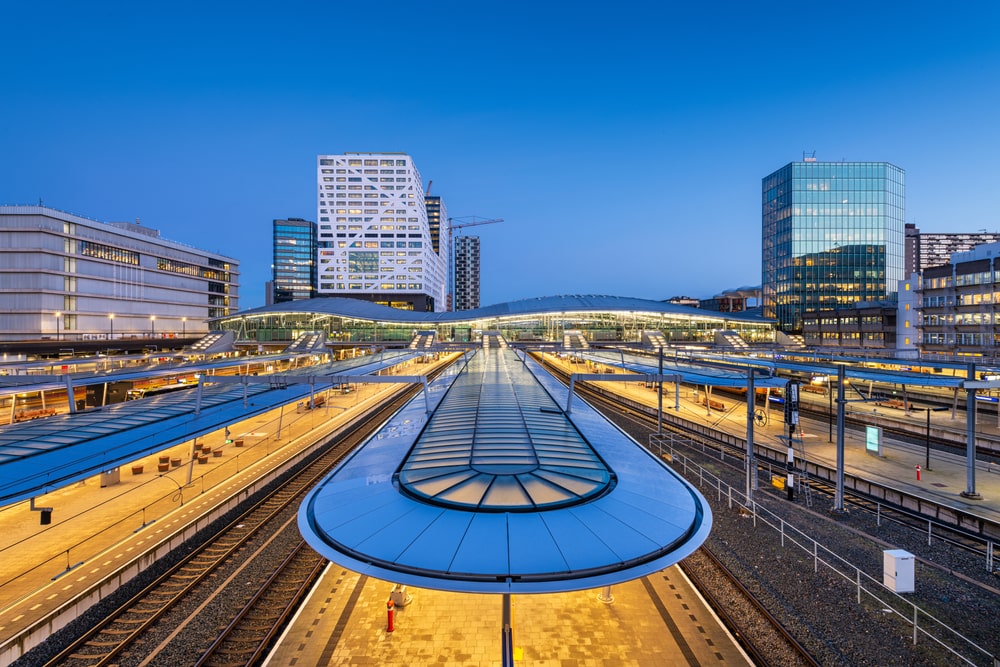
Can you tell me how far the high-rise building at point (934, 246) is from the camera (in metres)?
164

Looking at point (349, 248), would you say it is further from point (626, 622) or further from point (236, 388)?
point (626, 622)

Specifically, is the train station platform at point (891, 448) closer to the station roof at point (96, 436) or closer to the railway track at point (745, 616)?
the railway track at point (745, 616)

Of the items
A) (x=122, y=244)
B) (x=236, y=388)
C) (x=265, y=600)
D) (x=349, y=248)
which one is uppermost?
(x=349, y=248)

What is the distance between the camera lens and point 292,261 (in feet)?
570

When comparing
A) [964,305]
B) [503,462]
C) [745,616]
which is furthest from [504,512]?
[964,305]

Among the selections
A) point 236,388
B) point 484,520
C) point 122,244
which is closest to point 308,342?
point 122,244

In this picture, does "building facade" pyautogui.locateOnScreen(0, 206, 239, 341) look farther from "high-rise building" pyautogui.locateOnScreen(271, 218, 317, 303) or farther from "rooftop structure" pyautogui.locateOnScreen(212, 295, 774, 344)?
"high-rise building" pyautogui.locateOnScreen(271, 218, 317, 303)

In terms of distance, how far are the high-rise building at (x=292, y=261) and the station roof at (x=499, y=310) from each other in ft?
316

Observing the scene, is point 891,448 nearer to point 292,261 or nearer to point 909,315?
point 909,315

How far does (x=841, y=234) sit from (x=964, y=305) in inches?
1390

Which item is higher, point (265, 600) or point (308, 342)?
point (308, 342)

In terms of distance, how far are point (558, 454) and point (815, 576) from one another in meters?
7.72

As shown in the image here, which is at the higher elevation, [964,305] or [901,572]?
[964,305]

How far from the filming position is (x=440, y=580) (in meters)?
7.08
